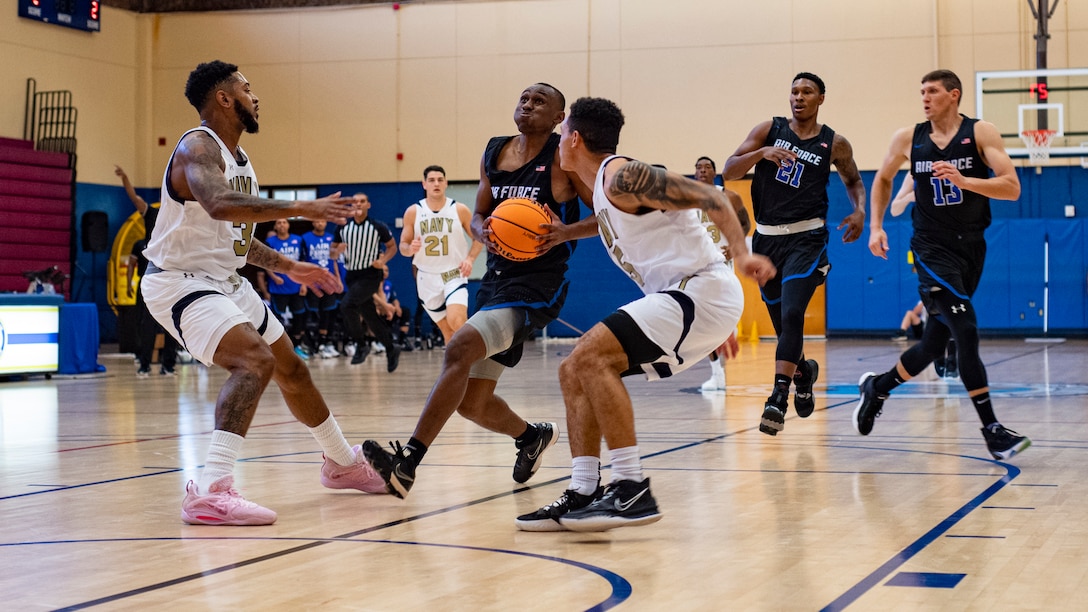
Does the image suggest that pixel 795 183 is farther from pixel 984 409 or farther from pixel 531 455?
pixel 531 455

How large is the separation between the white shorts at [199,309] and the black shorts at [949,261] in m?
3.55

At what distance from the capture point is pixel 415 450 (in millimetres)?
5105

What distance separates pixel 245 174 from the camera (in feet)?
17.1

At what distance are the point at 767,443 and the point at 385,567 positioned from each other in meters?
3.68

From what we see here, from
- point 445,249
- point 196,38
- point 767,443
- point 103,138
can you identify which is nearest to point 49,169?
point 103,138

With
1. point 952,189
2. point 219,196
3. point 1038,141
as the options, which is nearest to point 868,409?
point 952,189

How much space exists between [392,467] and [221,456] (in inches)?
26.6

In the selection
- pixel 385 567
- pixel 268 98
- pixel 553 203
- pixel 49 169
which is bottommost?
pixel 385 567

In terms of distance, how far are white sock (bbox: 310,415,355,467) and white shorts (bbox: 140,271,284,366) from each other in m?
0.45

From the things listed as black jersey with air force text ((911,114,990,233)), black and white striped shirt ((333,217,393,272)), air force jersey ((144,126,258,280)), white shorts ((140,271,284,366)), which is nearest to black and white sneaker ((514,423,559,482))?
white shorts ((140,271,284,366))

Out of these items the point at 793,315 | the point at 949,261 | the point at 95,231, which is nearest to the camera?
the point at 949,261

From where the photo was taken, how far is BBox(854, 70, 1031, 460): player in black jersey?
6473 millimetres

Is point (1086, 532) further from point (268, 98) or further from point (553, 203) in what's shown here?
point (268, 98)

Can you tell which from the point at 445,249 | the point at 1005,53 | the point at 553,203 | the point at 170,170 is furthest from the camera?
the point at 1005,53
